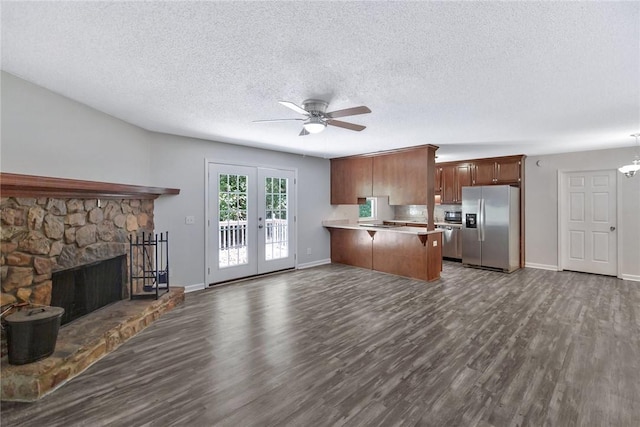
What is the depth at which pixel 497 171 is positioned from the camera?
253 inches

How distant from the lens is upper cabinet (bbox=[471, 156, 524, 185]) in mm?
6229

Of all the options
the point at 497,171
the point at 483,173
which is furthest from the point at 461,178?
the point at 497,171

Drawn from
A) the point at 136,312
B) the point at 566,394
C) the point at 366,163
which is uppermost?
Answer: the point at 366,163

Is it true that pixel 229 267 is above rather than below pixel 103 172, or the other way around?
below

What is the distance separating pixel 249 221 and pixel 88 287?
2.58 meters

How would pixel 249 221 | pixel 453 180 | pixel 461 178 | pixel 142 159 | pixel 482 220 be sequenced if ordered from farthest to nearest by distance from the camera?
pixel 453 180
pixel 461 178
pixel 482 220
pixel 249 221
pixel 142 159

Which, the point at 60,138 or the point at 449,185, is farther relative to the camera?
the point at 449,185

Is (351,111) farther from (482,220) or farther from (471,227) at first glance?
(471,227)

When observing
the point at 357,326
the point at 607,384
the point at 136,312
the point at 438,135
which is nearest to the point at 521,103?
the point at 438,135

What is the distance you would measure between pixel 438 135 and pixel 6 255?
4920 mm

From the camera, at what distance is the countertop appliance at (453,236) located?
6.87 metres

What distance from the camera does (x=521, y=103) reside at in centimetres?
299

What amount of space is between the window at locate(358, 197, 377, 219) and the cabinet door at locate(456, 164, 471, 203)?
6.94ft

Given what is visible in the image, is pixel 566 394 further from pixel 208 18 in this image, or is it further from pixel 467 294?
pixel 208 18
